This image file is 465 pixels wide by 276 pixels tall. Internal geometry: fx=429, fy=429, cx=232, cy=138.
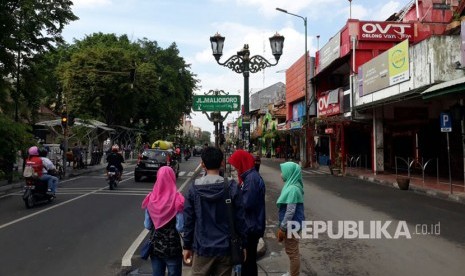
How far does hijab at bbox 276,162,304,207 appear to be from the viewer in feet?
17.3

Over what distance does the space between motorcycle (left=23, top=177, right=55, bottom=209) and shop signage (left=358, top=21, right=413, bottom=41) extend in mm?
19714

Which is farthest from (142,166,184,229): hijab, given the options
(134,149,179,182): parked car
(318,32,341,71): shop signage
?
(318,32,341,71): shop signage

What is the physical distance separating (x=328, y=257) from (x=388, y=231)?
287 centimetres

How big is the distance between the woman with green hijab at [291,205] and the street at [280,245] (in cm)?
87

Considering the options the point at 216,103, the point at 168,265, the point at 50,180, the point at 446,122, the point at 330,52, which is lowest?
the point at 168,265

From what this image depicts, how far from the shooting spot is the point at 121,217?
419 inches

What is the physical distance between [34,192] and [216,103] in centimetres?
581

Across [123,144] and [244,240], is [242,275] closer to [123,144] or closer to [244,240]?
[244,240]

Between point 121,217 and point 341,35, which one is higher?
point 341,35

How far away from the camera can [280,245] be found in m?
8.16

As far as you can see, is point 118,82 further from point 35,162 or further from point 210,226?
point 210,226

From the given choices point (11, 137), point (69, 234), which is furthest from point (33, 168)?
point (11, 137)

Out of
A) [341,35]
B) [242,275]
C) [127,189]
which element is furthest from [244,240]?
[341,35]

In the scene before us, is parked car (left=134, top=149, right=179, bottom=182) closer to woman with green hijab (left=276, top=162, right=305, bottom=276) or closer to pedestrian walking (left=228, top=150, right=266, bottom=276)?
woman with green hijab (left=276, top=162, right=305, bottom=276)
